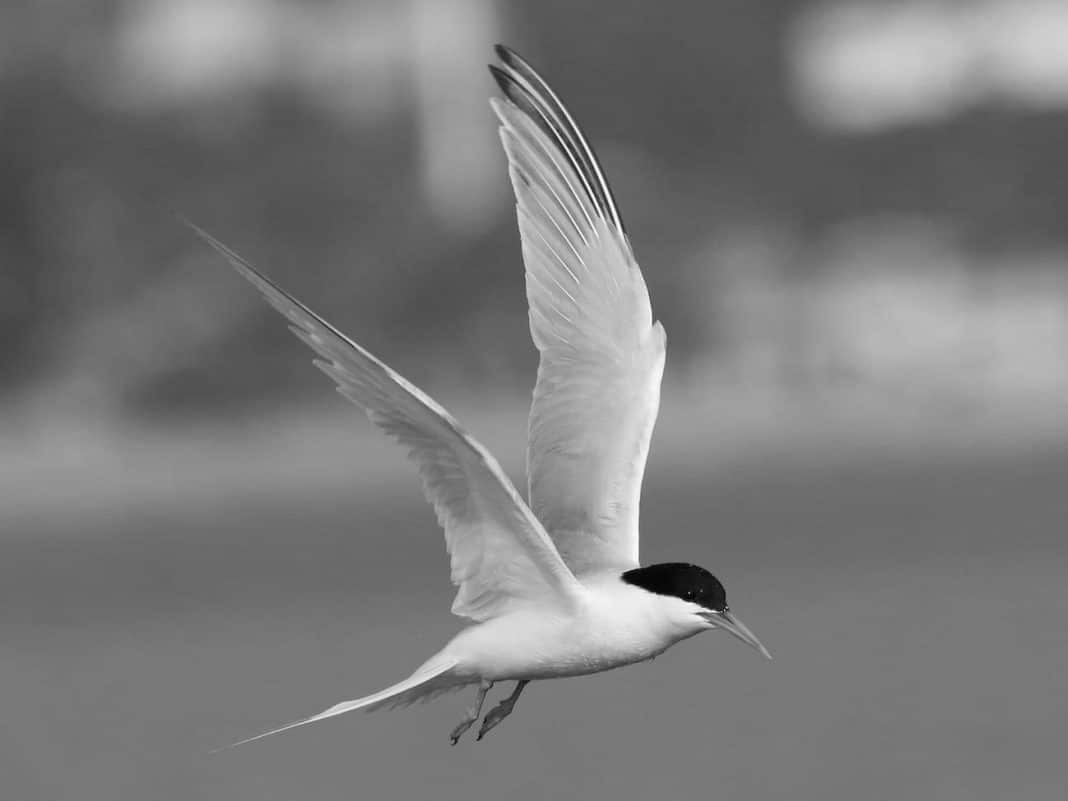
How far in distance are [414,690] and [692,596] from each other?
0.96m

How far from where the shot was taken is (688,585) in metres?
8.90

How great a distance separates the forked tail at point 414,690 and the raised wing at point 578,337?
734 millimetres

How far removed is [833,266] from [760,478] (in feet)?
32.8

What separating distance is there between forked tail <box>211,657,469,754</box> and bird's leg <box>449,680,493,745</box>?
→ 0.07 m

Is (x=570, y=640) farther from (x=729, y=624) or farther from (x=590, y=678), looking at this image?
(x=590, y=678)

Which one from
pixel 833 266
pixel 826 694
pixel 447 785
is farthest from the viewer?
pixel 833 266

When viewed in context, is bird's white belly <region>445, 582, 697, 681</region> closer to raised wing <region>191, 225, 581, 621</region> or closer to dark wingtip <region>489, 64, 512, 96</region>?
raised wing <region>191, 225, 581, 621</region>

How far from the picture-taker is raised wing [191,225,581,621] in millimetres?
7920

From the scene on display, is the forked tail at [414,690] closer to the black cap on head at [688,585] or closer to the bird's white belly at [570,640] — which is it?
the bird's white belly at [570,640]

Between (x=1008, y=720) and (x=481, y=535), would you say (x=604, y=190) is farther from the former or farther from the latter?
(x=1008, y=720)

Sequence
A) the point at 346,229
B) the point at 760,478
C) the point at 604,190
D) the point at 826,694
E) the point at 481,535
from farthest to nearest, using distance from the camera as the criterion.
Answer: the point at 346,229
the point at 760,478
the point at 826,694
the point at 604,190
the point at 481,535

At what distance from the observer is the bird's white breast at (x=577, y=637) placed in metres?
8.87

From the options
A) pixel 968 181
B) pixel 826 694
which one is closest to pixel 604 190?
pixel 826 694

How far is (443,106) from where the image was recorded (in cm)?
5091
